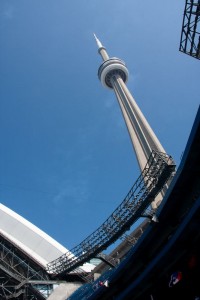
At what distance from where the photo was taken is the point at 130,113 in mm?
72750

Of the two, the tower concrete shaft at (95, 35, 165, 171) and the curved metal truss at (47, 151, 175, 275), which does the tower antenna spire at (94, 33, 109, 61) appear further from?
the curved metal truss at (47, 151, 175, 275)

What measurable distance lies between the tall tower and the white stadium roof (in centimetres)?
1574

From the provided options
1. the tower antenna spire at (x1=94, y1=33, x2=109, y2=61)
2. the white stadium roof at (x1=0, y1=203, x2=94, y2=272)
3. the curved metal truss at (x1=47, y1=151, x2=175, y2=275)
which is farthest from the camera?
the tower antenna spire at (x1=94, y1=33, x2=109, y2=61)

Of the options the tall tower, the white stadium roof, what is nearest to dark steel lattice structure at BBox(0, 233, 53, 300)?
the white stadium roof

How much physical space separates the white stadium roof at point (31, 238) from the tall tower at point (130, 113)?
15740mm

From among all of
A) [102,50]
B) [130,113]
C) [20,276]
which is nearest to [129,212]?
[20,276]

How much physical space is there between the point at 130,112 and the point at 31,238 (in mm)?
36548

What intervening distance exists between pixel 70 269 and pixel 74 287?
2.40 meters

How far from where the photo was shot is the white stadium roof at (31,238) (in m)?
45.8

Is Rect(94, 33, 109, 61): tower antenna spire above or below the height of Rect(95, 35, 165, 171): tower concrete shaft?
above

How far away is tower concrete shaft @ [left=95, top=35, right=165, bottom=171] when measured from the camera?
63.7 metres

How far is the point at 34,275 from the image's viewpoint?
138ft

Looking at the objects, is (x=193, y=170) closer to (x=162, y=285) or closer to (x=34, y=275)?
(x=162, y=285)

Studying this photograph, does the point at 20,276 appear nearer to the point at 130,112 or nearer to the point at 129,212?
the point at 129,212
